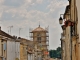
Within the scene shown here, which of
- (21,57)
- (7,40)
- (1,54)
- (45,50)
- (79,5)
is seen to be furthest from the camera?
(45,50)

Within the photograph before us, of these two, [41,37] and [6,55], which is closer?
Result: [6,55]

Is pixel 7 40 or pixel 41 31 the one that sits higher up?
pixel 41 31

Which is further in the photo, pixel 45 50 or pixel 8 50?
pixel 45 50

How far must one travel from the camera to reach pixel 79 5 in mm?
13141

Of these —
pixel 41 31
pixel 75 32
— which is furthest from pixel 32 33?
pixel 75 32

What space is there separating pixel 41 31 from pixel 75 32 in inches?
6581

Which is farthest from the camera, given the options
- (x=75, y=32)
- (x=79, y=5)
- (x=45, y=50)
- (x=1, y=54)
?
(x=45, y=50)

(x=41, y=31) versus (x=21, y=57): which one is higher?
(x=41, y=31)

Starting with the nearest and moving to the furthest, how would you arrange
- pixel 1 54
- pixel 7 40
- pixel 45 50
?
pixel 1 54 < pixel 7 40 < pixel 45 50

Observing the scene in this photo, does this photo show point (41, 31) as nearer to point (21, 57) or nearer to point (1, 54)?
point (21, 57)

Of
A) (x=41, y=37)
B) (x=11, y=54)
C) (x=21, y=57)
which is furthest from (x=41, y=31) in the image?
(x=11, y=54)

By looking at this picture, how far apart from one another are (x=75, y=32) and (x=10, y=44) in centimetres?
4711

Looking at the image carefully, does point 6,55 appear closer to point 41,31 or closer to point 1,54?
point 1,54

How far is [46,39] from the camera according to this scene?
186 meters
